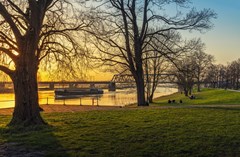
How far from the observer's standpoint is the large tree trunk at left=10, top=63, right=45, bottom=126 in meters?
14.3

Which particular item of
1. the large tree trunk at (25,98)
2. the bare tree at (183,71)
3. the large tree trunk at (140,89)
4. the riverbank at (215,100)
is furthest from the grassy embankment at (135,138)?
the large tree trunk at (140,89)

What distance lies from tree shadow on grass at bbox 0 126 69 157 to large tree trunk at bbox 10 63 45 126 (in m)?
1.08

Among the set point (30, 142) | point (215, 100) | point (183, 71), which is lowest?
point (215, 100)

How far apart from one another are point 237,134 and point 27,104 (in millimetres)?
7726

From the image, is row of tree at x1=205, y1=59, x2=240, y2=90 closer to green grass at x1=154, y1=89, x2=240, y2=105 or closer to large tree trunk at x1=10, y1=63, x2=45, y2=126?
green grass at x1=154, y1=89, x2=240, y2=105

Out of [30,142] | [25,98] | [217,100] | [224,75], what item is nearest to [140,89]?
[217,100]

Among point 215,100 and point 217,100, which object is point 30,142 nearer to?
point 217,100

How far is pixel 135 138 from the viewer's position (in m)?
10.9

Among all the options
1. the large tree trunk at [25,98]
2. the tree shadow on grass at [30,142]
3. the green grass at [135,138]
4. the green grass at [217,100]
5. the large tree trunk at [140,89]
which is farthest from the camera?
the green grass at [217,100]

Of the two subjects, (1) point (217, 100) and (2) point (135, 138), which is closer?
(2) point (135, 138)

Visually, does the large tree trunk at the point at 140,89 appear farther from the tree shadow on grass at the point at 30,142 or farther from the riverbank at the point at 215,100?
the tree shadow on grass at the point at 30,142

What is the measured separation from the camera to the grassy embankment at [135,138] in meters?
9.45

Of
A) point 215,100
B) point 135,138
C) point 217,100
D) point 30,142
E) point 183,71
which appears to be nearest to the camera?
point 30,142

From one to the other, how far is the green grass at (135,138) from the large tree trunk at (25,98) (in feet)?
3.59
